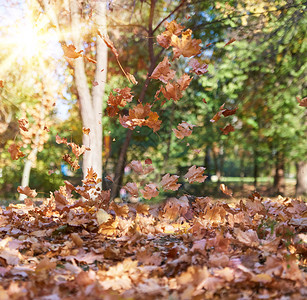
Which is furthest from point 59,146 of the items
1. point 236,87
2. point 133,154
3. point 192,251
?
point 192,251

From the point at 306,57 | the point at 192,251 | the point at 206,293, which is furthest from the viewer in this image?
the point at 306,57

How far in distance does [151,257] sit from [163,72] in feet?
5.14

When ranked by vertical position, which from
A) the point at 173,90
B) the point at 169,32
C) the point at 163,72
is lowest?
the point at 173,90

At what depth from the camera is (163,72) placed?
9.27 ft

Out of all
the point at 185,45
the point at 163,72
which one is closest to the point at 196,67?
the point at 163,72

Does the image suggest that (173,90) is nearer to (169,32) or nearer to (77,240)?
(169,32)

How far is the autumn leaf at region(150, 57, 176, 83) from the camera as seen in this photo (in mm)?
2770

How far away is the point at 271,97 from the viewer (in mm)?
7137

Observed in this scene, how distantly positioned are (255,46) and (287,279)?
6098 millimetres

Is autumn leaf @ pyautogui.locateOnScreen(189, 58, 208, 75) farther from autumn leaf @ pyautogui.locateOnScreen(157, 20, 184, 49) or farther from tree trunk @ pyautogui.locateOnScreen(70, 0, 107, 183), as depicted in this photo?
tree trunk @ pyautogui.locateOnScreen(70, 0, 107, 183)

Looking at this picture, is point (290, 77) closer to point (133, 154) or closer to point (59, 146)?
point (133, 154)

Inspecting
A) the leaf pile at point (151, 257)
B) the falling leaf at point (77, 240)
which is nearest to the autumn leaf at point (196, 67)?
the leaf pile at point (151, 257)

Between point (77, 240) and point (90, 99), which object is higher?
point (90, 99)

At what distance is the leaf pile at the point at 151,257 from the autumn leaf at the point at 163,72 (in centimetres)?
→ 112
